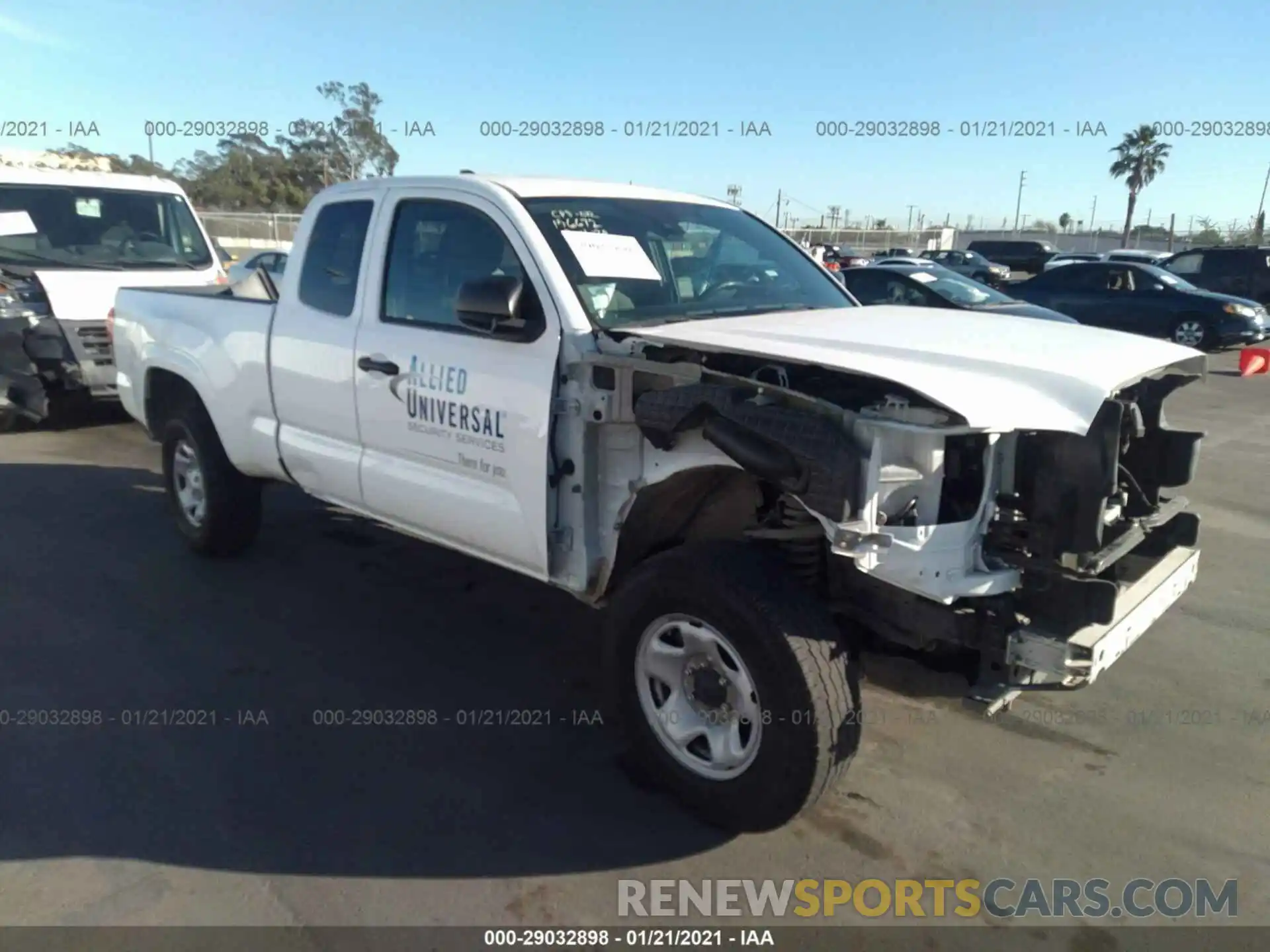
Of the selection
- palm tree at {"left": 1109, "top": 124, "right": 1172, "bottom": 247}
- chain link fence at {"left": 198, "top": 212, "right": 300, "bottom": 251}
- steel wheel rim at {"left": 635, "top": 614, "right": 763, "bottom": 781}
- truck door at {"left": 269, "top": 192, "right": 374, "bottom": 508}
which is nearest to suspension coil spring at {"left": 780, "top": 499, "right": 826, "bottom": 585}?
steel wheel rim at {"left": 635, "top": 614, "right": 763, "bottom": 781}

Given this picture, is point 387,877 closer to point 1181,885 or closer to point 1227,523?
point 1181,885

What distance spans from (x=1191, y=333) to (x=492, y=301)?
52.3 feet

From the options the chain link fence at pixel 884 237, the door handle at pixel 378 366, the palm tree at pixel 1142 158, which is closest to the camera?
the door handle at pixel 378 366

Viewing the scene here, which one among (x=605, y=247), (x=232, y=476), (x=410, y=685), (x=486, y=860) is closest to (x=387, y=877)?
(x=486, y=860)

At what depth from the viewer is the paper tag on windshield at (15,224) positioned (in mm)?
8922

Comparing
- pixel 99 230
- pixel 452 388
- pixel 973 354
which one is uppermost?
pixel 99 230

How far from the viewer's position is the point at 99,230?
9586 millimetres

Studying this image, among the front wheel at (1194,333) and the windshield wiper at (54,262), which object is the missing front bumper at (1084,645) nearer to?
the windshield wiper at (54,262)

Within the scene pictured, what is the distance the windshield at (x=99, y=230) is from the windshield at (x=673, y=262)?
7.10m

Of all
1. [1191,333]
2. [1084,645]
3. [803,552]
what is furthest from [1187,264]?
[1084,645]

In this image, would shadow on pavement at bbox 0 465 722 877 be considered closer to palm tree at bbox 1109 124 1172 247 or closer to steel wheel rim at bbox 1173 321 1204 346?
steel wheel rim at bbox 1173 321 1204 346

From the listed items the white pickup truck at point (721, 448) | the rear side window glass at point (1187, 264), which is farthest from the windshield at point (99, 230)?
the rear side window glass at point (1187, 264)

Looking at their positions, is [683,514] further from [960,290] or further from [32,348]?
[960,290]

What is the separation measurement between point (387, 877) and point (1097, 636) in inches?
86.9
